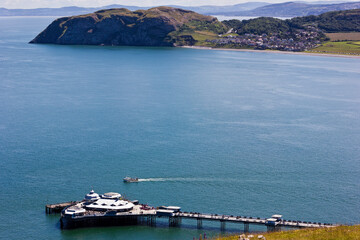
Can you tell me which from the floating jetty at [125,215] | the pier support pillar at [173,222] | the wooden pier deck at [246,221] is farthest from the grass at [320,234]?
the pier support pillar at [173,222]

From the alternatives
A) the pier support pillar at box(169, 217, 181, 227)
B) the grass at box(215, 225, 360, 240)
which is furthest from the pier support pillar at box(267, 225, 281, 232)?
the pier support pillar at box(169, 217, 181, 227)

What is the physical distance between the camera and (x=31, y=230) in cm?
6825

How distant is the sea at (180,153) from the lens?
74.6 metres

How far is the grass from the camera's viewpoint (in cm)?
5759

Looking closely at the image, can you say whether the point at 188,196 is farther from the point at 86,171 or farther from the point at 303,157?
the point at 303,157

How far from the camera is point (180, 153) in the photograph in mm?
97812

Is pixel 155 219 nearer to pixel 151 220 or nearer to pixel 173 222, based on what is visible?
pixel 151 220

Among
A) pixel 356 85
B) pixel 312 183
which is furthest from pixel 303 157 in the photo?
pixel 356 85

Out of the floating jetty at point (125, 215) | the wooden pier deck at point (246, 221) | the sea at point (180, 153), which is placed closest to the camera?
the wooden pier deck at point (246, 221)

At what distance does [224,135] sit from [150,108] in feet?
109

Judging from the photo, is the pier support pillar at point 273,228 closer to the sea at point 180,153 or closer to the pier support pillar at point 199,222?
the sea at point 180,153

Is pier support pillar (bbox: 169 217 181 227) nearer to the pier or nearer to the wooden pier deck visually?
the pier

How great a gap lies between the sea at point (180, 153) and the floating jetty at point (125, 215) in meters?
1.37

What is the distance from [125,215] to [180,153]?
28274 millimetres
